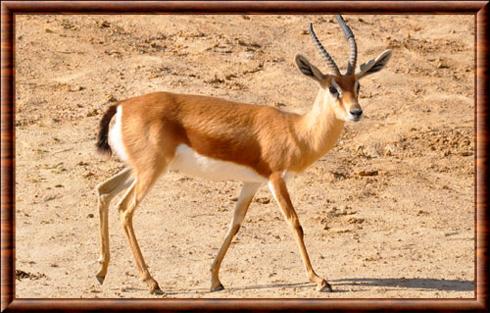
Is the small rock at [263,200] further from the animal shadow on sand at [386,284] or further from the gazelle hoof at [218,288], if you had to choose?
the gazelle hoof at [218,288]

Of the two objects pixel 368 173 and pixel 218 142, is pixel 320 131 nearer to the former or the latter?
pixel 218 142

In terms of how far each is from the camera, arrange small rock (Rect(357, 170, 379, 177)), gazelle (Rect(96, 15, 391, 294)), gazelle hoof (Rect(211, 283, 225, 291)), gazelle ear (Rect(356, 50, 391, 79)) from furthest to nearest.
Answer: small rock (Rect(357, 170, 379, 177)), gazelle ear (Rect(356, 50, 391, 79)), gazelle hoof (Rect(211, 283, 225, 291)), gazelle (Rect(96, 15, 391, 294))

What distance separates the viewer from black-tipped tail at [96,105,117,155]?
11023mm

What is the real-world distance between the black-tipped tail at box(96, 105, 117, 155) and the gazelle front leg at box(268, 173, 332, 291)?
1.50 m

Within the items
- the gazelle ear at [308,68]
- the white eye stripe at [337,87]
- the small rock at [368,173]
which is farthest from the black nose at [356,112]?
the small rock at [368,173]

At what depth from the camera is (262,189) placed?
569 inches

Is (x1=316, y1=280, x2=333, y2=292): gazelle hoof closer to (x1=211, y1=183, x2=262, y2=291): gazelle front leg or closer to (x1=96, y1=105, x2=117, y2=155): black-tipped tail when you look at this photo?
(x1=211, y1=183, x2=262, y2=291): gazelle front leg

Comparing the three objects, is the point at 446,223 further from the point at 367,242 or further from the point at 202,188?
the point at 202,188

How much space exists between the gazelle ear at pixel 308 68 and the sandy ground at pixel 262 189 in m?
1.82

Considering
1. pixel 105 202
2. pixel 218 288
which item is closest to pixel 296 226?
pixel 218 288

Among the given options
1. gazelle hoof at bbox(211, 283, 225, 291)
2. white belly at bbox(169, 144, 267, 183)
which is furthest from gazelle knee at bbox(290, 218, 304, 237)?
gazelle hoof at bbox(211, 283, 225, 291)

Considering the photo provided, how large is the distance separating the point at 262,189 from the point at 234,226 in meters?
3.31

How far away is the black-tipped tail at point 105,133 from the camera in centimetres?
1102

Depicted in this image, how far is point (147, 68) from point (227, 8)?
888cm
